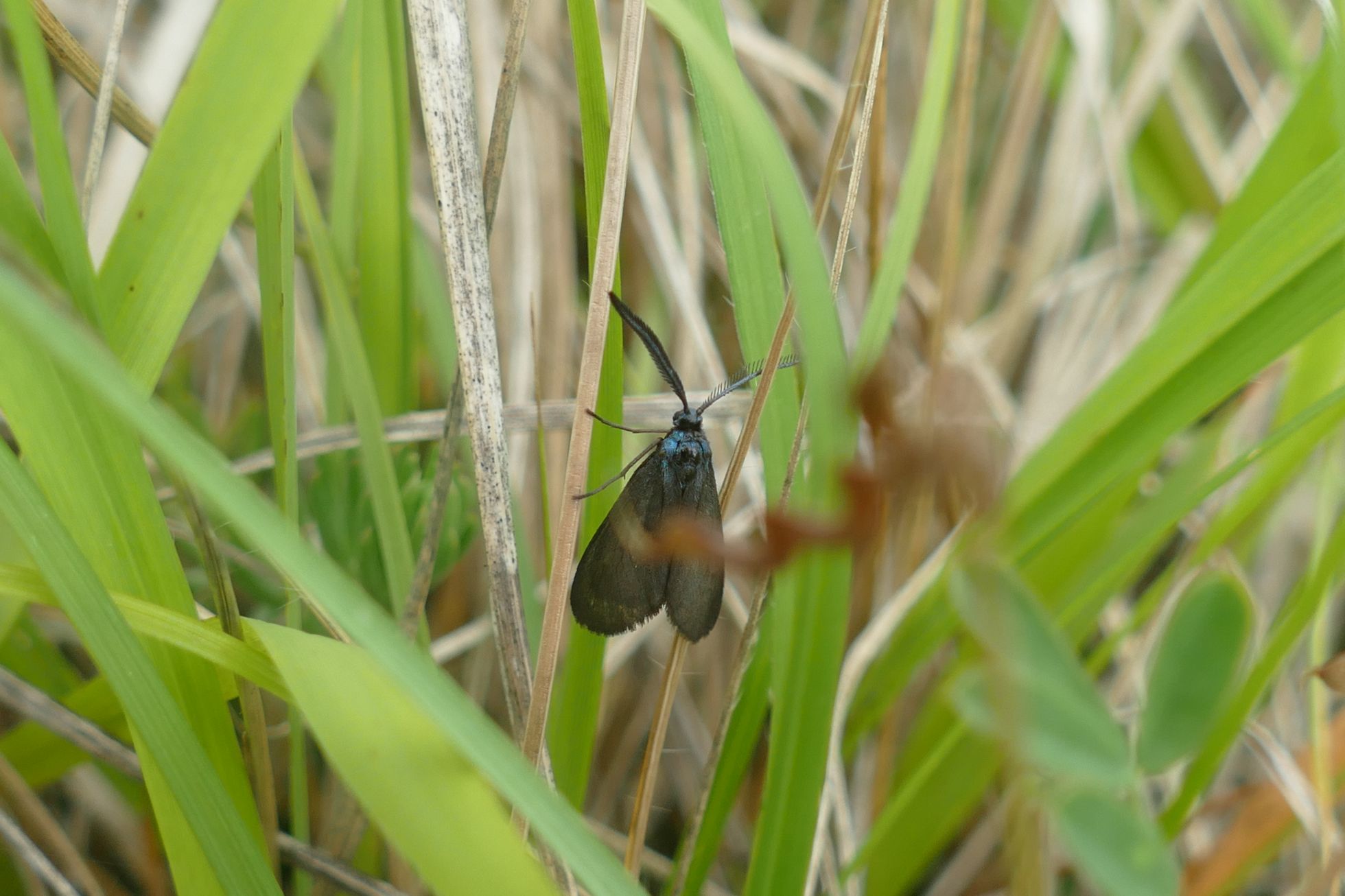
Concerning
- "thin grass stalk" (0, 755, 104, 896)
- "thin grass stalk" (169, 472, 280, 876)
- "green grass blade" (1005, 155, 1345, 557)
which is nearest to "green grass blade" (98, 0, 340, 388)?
"thin grass stalk" (169, 472, 280, 876)

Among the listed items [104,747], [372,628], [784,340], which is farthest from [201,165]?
[104,747]

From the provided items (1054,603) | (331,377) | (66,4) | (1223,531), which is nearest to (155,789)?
(331,377)

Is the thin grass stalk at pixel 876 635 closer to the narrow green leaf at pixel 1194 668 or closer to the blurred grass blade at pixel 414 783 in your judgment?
the narrow green leaf at pixel 1194 668

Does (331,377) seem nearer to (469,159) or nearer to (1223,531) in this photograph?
(469,159)

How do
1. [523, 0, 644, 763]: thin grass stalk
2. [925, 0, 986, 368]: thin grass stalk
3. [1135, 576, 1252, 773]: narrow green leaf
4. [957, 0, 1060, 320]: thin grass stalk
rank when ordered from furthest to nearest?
1. [957, 0, 1060, 320]: thin grass stalk
2. [925, 0, 986, 368]: thin grass stalk
3. [523, 0, 644, 763]: thin grass stalk
4. [1135, 576, 1252, 773]: narrow green leaf

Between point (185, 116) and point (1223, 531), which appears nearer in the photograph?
point (185, 116)

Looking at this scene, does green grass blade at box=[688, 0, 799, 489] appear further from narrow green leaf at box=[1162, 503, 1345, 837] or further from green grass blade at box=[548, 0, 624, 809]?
narrow green leaf at box=[1162, 503, 1345, 837]

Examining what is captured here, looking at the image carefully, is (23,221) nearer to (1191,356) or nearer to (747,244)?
(747,244)
